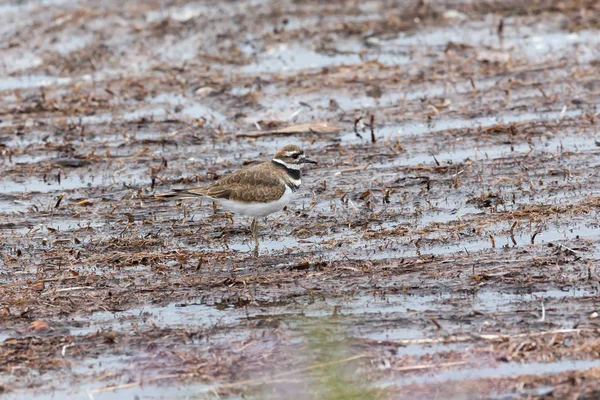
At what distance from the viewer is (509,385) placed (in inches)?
271

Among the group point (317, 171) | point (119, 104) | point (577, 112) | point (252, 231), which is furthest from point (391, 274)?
point (119, 104)

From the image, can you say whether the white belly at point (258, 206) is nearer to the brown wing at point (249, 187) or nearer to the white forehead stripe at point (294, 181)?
the brown wing at point (249, 187)

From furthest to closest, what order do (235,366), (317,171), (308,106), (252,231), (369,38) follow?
(369,38) < (308,106) < (317,171) < (252,231) < (235,366)

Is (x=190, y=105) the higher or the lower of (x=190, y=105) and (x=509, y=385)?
the lower

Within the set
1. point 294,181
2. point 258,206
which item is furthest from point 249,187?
point 294,181

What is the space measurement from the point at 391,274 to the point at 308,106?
6.04 metres

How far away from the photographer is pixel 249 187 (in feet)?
34.3

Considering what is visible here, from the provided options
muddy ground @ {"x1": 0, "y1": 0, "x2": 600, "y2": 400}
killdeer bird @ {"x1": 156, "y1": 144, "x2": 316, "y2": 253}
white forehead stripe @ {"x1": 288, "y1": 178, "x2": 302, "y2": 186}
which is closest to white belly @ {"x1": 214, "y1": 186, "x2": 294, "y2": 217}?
killdeer bird @ {"x1": 156, "y1": 144, "x2": 316, "y2": 253}

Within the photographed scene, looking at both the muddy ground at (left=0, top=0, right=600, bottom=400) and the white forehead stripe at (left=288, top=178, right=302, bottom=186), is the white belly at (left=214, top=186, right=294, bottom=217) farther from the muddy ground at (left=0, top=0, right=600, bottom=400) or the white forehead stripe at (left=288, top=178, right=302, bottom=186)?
the muddy ground at (left=0, top=0, right=600, bottom=400)

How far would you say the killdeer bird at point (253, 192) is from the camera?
1036 cm

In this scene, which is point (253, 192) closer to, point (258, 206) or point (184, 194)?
point (258, 206)

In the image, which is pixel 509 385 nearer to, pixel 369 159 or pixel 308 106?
pixel 369 159

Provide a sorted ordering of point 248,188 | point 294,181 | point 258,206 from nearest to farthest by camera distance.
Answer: point 258,206 → point 248,188 → point 294,181

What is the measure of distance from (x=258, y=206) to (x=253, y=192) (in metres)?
0.17
